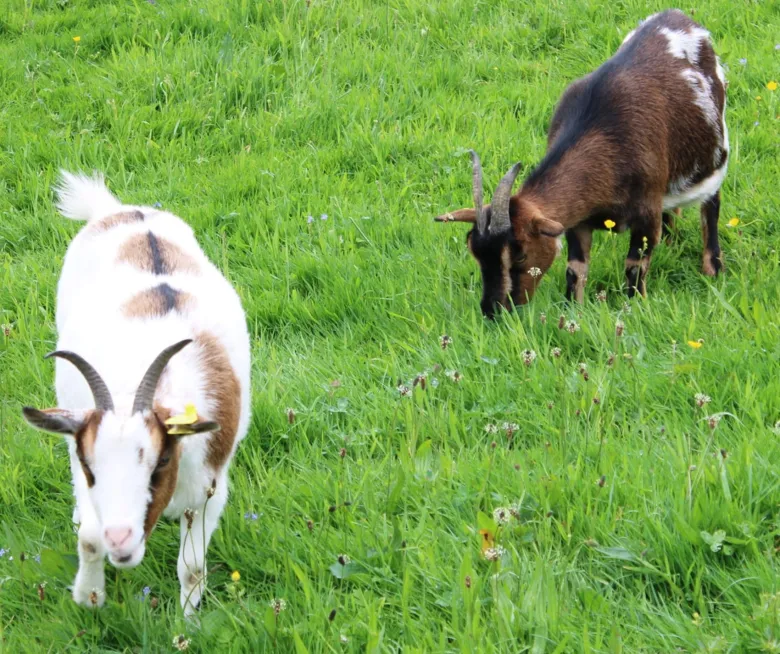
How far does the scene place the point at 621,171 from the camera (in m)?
4.77

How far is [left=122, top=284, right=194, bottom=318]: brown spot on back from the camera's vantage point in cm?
A: 337

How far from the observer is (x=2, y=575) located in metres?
3.23

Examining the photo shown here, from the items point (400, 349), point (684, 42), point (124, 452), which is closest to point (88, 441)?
point (124, 452)

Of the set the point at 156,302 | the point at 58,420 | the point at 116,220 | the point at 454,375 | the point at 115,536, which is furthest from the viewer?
the point at 116,220

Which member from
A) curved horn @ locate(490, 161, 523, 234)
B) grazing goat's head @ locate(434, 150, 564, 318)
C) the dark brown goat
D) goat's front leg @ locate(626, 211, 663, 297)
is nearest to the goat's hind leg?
the dark brown goat

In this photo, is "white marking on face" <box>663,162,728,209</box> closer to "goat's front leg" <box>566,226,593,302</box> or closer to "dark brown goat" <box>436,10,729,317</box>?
"dark brown goat" <box>436,10,729,317</box>

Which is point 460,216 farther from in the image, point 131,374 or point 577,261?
point 131,374

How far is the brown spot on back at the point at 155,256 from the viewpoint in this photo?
363cm

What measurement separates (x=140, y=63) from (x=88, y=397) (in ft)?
13.8

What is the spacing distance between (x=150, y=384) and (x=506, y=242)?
2.11m

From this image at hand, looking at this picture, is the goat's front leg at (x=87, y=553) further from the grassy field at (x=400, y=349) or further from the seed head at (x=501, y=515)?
the seed head at (x=501, y=515)

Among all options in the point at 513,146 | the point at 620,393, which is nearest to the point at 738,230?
the point at 513,146

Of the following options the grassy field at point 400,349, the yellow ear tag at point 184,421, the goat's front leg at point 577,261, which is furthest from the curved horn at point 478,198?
the yellow ear tag at point 184,421

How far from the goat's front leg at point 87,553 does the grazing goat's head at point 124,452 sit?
25 cm
